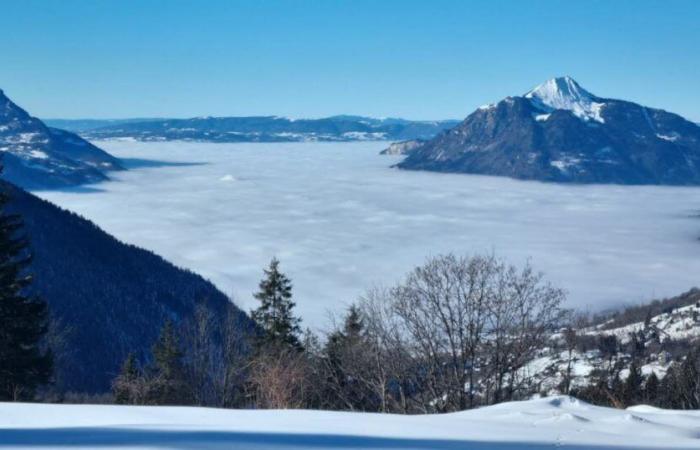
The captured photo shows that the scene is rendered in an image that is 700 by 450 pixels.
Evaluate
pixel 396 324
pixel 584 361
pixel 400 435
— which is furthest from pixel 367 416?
pixel 584 361

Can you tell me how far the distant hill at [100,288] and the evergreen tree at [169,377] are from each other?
1440 inches

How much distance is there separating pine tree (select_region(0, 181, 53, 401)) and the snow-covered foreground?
797cm

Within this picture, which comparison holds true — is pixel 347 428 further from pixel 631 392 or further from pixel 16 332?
pixel 16 332

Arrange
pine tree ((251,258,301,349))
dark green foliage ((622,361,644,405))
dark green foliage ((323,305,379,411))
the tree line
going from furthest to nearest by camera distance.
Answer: pine tree ((251,258,301,349)), dark green foliage ((323,305,379,411)), the tree line, dark green foliage ((622,361,644,405))

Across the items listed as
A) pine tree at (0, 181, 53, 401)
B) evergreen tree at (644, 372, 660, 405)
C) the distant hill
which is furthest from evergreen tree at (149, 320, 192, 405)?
the distant hill

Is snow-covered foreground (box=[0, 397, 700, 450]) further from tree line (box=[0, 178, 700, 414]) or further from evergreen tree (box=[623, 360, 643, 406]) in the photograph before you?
tree line (box=[0, 178, 700, 414])

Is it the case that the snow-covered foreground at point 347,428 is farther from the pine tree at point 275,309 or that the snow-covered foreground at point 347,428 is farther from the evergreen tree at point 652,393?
the pine tree at point 275,309

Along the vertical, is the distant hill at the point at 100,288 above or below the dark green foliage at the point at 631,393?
below

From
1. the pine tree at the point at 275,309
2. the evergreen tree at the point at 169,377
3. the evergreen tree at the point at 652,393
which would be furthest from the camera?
the pine tree at the point at 275,309

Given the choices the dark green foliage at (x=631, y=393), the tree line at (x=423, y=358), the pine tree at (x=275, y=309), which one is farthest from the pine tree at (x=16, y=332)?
the dark green foliage at (x=631, y=393)

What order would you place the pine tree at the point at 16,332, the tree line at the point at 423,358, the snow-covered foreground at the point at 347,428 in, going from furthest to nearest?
the pine tree at the point at 16,332 → the tree line at the point at 423,358 → the snow-covered foreground at the point at 347,428

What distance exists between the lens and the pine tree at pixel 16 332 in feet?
57.3

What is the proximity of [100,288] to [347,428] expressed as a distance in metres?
77.7

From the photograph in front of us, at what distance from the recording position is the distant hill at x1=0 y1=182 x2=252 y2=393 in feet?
222
